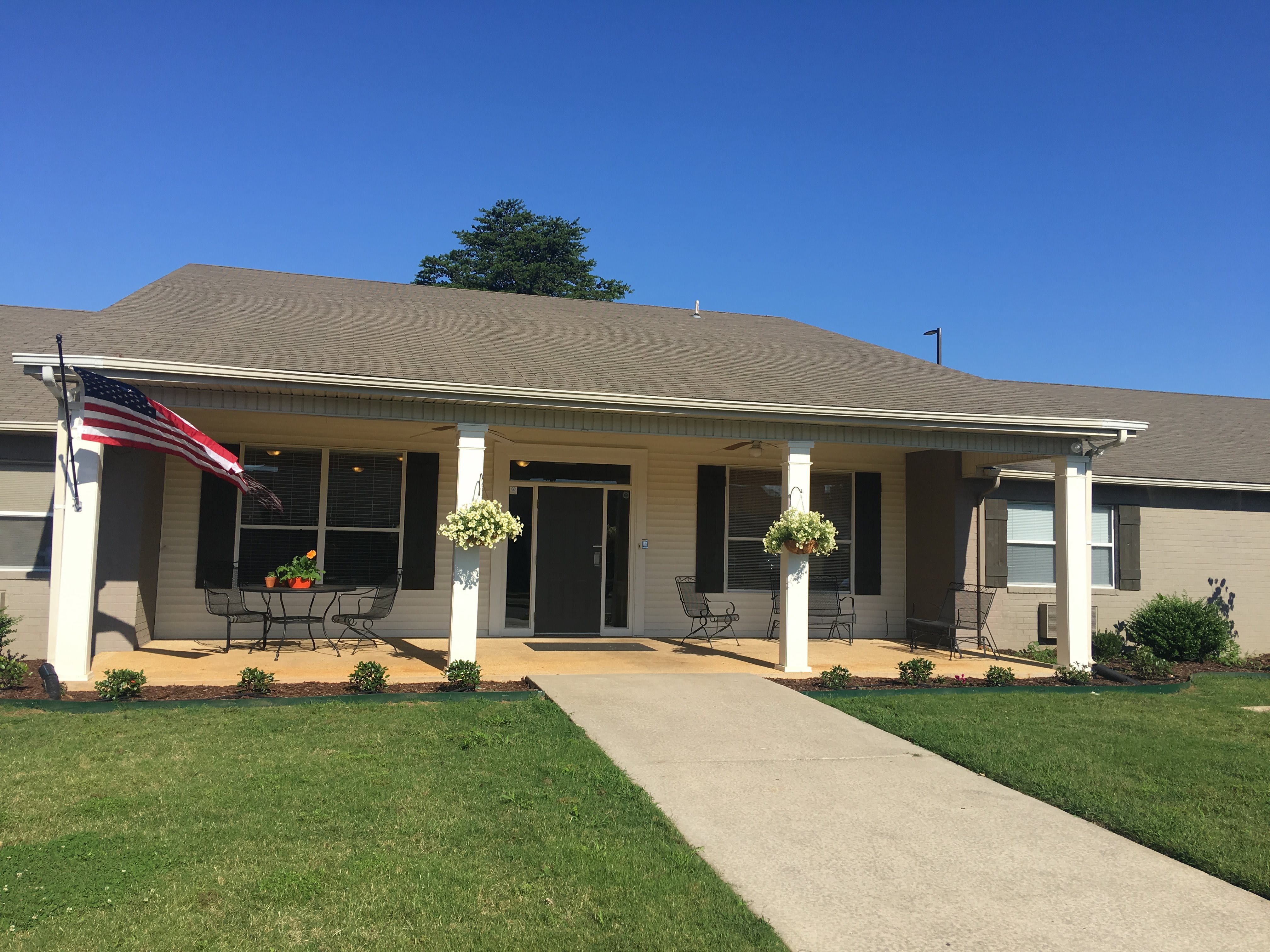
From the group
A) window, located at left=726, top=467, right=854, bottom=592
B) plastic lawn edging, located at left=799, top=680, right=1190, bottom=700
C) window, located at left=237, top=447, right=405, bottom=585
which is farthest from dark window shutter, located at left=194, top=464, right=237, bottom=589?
plastic lawn edging, located at left=799, top=680, right=1190, bottom=700

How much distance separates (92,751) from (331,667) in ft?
11.9

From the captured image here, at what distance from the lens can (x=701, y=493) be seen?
13.3 m

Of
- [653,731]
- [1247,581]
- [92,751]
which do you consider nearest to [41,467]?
[92,751]

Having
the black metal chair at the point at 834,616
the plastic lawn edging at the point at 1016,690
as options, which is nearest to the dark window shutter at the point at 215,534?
the plastic lawn edging at the point at 1016,690

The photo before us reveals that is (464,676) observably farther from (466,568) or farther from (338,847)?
(338,847)

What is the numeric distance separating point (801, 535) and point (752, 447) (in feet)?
10.2

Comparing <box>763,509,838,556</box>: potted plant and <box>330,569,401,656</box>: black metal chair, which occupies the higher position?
<box>763,509,838,556</box>: potted plant

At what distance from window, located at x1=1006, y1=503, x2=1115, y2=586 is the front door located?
227 inches

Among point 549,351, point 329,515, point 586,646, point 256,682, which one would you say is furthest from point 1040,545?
point 256,682

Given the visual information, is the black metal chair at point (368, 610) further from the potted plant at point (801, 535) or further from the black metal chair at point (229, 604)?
→ the potted plant at point (801, 535)

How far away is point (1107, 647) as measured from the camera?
11961mm

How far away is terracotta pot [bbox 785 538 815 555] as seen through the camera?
387 inches

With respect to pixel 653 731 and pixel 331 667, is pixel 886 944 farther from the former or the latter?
pixel 331 667

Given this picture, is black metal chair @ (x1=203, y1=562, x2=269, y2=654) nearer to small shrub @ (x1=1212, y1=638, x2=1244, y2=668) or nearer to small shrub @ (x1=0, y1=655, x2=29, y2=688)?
small shrub @ (x1=0, y1=655, x2=29, y2=688)
